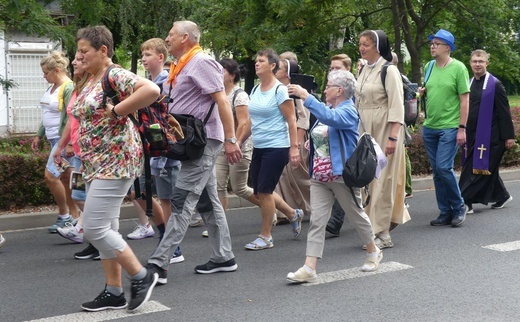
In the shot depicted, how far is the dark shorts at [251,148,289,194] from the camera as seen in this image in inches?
295

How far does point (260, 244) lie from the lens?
24.9 ft

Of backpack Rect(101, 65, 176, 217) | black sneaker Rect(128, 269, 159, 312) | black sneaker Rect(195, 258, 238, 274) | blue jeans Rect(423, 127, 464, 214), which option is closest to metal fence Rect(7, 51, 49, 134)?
blue jeans Rect(423, 127, 464, 214)

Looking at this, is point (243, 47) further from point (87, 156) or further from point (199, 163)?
point (87, 156)

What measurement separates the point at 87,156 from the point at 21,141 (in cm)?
853

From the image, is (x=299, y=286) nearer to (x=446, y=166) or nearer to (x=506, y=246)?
(x=506, y=246)

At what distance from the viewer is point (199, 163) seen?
613cm

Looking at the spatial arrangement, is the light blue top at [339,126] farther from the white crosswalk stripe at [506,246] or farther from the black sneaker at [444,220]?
the black sneaker at [444,220]

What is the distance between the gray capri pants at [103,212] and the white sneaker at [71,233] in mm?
2654

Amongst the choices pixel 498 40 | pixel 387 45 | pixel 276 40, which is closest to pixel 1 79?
pixel 276 40

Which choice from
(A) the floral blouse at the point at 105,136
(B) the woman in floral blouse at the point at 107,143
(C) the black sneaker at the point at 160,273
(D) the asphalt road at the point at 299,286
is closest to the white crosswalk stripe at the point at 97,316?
(D) the asphalt road at the point at 299,286

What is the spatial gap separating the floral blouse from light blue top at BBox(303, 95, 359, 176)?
4.84 ft

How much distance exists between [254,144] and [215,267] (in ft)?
4.80

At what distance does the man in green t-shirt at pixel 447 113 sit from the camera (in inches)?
337

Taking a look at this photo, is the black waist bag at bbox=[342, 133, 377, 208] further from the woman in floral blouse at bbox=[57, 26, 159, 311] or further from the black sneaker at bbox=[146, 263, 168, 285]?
the woman in floral blouse at bbox=[57, 26, 159, 311]
